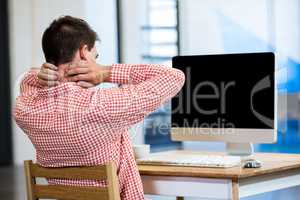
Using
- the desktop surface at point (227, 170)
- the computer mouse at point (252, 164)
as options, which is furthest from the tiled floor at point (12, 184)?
the computer mouse at point (252, 164)

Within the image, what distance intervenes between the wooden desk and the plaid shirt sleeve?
38cm

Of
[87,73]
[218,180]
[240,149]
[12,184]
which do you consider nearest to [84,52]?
[87,73]

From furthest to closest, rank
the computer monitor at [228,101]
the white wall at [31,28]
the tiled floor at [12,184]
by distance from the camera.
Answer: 1. the white wall at [31,28]
2. the tiled floor at [12,184]
3. the computer monitor at [228,101]

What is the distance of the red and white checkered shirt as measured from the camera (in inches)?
85.1

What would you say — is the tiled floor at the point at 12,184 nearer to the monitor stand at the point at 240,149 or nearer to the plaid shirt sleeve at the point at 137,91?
the monitor stand at the point at 240,149

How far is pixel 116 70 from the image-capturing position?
7.68 ft

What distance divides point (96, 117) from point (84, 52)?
27 cm

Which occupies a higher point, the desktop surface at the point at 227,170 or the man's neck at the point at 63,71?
the man's neck at the point at 63,71

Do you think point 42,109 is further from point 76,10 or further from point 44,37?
A: point 76,10

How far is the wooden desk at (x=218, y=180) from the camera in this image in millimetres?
2369

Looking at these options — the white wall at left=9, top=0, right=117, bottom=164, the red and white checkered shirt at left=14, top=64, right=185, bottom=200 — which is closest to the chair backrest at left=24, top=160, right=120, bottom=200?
the red and white checkered shirt at left=14, top=64, right=185, bottom=200

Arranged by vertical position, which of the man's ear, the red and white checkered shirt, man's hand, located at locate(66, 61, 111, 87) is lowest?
the red and white checkered shirt

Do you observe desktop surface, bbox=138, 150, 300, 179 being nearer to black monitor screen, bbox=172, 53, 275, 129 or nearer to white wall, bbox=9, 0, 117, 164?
black monitor screen, bbox=172, 53, 275, 129

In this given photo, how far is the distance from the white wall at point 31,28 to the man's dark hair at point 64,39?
5662 mm
